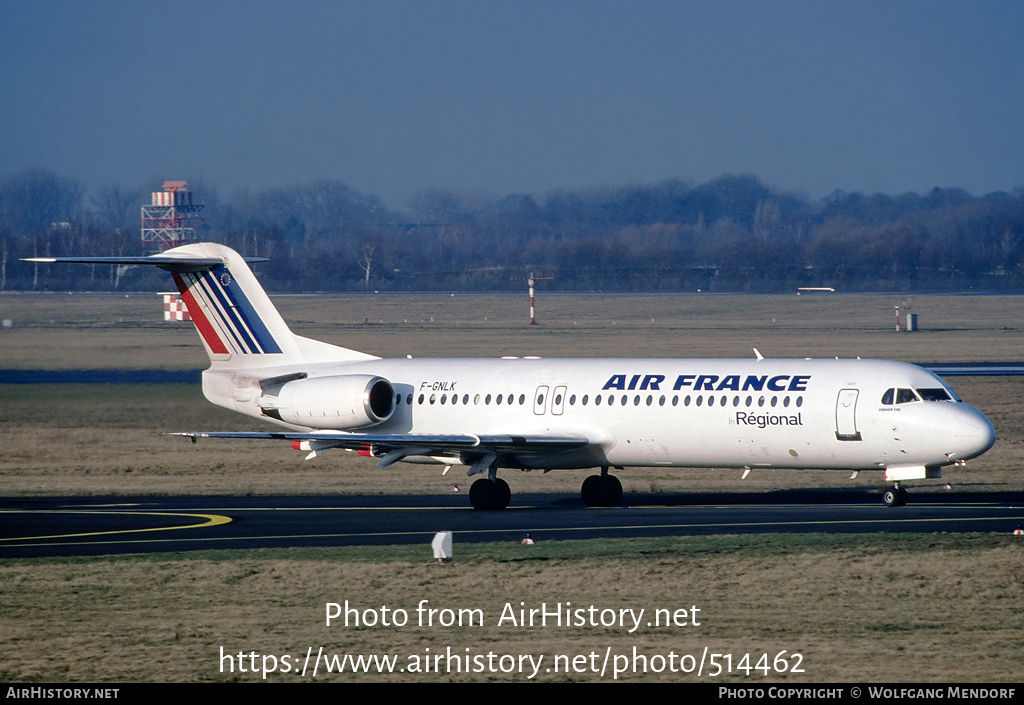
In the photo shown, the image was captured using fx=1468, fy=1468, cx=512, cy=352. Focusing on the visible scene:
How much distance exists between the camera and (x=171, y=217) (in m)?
172

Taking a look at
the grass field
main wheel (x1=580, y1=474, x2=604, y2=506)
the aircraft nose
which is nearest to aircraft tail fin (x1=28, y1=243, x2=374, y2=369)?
the grass field

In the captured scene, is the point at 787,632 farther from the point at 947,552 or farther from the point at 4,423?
the point at 4,423

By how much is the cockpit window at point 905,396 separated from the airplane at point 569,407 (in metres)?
0.03

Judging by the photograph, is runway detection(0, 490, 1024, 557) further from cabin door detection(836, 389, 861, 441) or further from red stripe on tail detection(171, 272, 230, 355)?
red stripe on tail detection(171, 272, 230, 355)

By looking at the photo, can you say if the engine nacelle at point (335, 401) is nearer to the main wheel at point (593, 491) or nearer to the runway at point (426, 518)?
the runway at point (426, 518)

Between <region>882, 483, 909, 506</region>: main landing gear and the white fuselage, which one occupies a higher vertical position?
the white fuselage

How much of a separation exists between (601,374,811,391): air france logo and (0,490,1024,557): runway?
2.65 metres

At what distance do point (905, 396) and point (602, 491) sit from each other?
24.1 ft

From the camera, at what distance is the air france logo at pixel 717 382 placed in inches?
1262

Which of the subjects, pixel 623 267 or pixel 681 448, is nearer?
pixel 681 448

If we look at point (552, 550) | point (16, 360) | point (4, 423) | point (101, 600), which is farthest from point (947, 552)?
point (16, 360)

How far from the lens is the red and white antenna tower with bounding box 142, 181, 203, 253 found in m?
169

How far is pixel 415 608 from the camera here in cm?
2002
